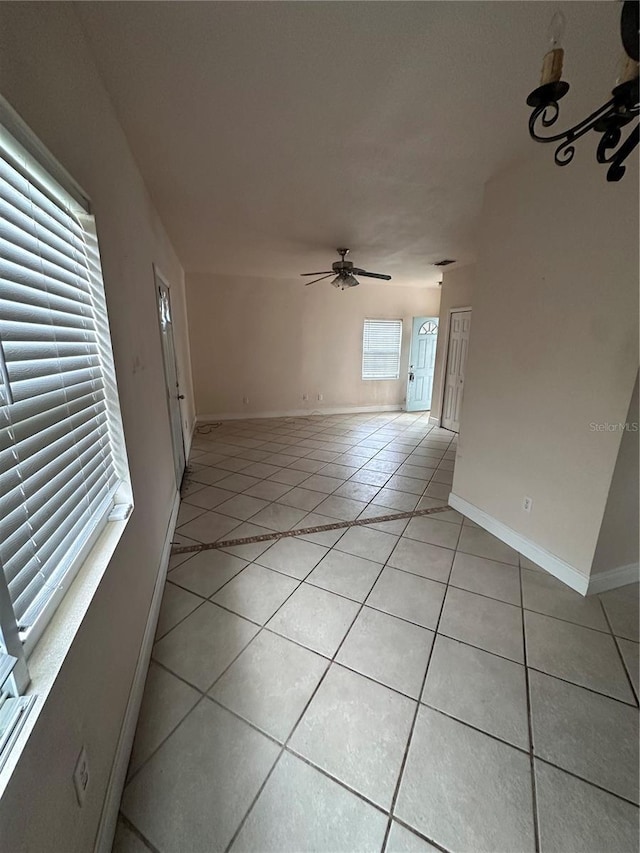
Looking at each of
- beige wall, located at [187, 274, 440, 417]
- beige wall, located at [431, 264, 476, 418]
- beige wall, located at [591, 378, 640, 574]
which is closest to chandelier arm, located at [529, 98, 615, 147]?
beige wall, located at [591, 378, 640, 574]

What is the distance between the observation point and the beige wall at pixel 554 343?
1.77m

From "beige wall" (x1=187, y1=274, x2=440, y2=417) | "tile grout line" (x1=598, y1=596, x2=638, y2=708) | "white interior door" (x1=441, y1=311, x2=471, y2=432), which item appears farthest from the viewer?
"beige wall" (x1=187, y1=274, x2=440, y2=417)

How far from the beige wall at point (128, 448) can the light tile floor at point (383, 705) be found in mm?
255

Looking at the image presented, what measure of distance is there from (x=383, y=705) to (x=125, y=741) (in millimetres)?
976

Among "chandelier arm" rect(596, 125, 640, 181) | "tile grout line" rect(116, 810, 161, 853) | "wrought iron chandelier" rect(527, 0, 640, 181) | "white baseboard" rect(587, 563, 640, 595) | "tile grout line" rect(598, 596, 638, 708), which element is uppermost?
"wrought iron chandelier" rect(527, 0, 640, 181)

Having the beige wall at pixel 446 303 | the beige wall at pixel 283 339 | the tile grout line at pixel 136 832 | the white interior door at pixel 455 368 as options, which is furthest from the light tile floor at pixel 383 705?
the beige wall at pixel 283 339

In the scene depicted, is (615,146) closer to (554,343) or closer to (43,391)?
(554,343)

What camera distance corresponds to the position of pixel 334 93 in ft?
5.44

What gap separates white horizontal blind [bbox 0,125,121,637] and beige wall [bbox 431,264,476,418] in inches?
198

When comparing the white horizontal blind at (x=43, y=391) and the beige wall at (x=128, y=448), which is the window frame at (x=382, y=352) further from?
the white horizontal blind at (x=43, y=391)

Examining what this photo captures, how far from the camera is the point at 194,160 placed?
2254 mm

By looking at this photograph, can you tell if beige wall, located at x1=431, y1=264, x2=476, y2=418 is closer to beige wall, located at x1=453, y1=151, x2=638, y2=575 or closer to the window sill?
beige wall, located at x1=453, y1=151, x2=638, y2=575

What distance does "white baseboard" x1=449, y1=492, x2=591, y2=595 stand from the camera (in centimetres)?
206

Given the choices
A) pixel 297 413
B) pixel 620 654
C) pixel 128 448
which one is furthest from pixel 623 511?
pixel 297 413
